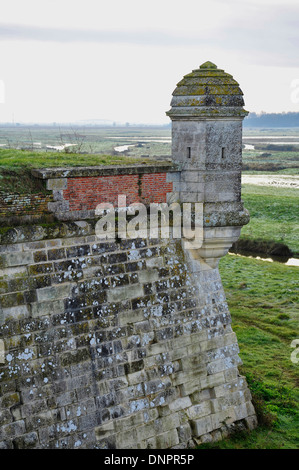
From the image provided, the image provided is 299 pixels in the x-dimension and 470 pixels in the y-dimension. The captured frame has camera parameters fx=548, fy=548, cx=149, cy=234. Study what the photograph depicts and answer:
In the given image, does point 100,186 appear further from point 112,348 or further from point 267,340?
point 267,340

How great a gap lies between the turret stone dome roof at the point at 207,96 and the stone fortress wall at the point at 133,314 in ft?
0.07

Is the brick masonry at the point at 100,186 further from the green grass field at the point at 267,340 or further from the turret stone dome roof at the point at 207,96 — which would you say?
the green grass field at the point at 267,340

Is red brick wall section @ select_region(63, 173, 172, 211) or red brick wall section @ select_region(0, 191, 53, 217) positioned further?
red brick wall section @ select_region(63, 173, 172, 211)

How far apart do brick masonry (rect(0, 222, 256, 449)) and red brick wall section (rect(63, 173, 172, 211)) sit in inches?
18.4

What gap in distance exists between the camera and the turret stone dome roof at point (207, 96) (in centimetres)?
1012

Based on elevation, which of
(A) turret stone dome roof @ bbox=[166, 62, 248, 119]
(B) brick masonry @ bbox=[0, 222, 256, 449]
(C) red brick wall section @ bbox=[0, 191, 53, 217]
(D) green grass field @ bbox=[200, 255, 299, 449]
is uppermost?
(A) turret stone dome roof @ bbox=[166, 62, 248, 119]

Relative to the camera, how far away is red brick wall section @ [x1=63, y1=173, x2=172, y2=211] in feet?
31.6

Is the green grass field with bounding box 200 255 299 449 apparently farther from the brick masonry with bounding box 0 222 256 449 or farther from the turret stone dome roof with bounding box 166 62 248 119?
the turret stone dome roof with bounding box 166 62 248 119

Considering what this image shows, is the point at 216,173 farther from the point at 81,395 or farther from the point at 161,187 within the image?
the point at 81,395

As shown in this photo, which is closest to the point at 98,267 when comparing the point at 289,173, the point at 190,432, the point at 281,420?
the point at 190,432

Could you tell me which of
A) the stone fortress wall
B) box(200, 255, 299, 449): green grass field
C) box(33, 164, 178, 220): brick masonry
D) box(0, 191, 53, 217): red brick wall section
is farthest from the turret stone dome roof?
box(200, 255, 299, 449): green grass field

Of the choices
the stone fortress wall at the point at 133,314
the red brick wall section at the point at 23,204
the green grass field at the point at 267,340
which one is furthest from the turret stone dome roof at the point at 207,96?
the green grass field at the point at 267,340

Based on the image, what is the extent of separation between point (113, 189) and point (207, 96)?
245 cm

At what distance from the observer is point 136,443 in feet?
31.9
